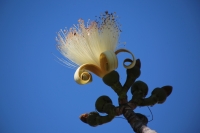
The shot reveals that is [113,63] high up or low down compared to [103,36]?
down

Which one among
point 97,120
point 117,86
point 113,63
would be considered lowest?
point 97,120

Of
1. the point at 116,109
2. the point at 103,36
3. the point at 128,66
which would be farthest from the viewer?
the point at 103,36

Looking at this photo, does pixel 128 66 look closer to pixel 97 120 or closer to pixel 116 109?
pixel 116 109

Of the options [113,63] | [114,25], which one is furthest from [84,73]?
[114,25]
